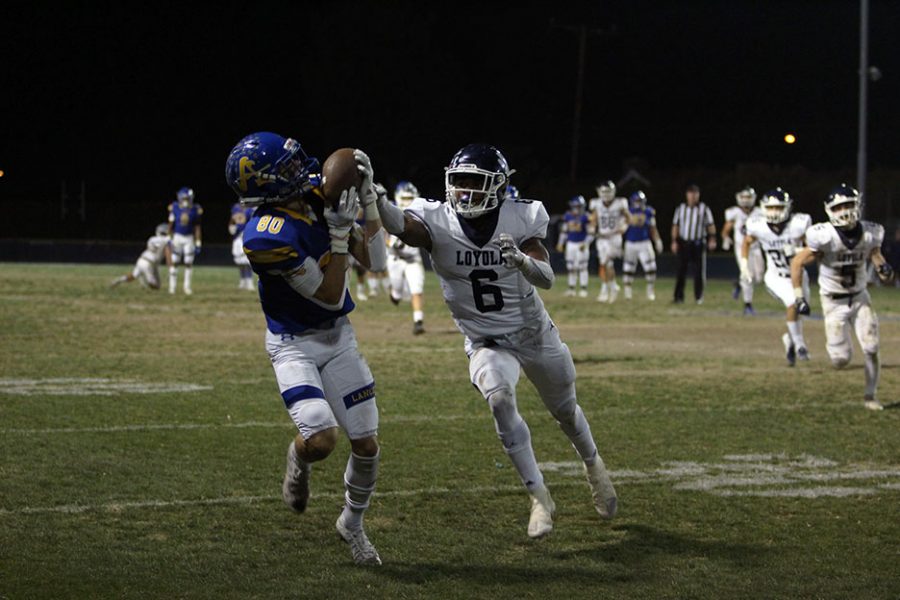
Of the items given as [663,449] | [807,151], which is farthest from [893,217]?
[663,449]

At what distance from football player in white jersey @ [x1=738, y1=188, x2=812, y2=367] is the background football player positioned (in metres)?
8.75

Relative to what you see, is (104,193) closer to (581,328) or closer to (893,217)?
(893,217)

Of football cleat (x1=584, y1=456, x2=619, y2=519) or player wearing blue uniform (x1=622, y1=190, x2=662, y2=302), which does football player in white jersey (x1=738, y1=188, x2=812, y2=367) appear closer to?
football cleat (x1=584, y1=456, x2=619, y2=519)

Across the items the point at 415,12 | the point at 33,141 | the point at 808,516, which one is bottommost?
the point at 808,516

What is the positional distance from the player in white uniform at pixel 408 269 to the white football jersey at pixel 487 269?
8.29 m

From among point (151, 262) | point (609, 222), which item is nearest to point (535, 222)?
point (609, 222)

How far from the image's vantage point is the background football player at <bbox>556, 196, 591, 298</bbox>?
24.7 m

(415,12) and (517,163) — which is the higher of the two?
(415,12)

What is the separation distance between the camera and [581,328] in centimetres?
1733

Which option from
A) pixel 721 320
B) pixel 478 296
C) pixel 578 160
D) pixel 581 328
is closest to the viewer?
pixel 478 296

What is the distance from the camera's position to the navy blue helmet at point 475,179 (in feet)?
20.5

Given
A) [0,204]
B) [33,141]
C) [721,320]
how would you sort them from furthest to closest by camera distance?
[33,141], [0,204], [721,320]

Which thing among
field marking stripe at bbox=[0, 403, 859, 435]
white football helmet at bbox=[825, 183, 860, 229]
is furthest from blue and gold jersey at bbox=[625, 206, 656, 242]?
field marking stripe at bbox=[0, 403, 859, 435]

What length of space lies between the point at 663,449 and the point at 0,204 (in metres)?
42.8
